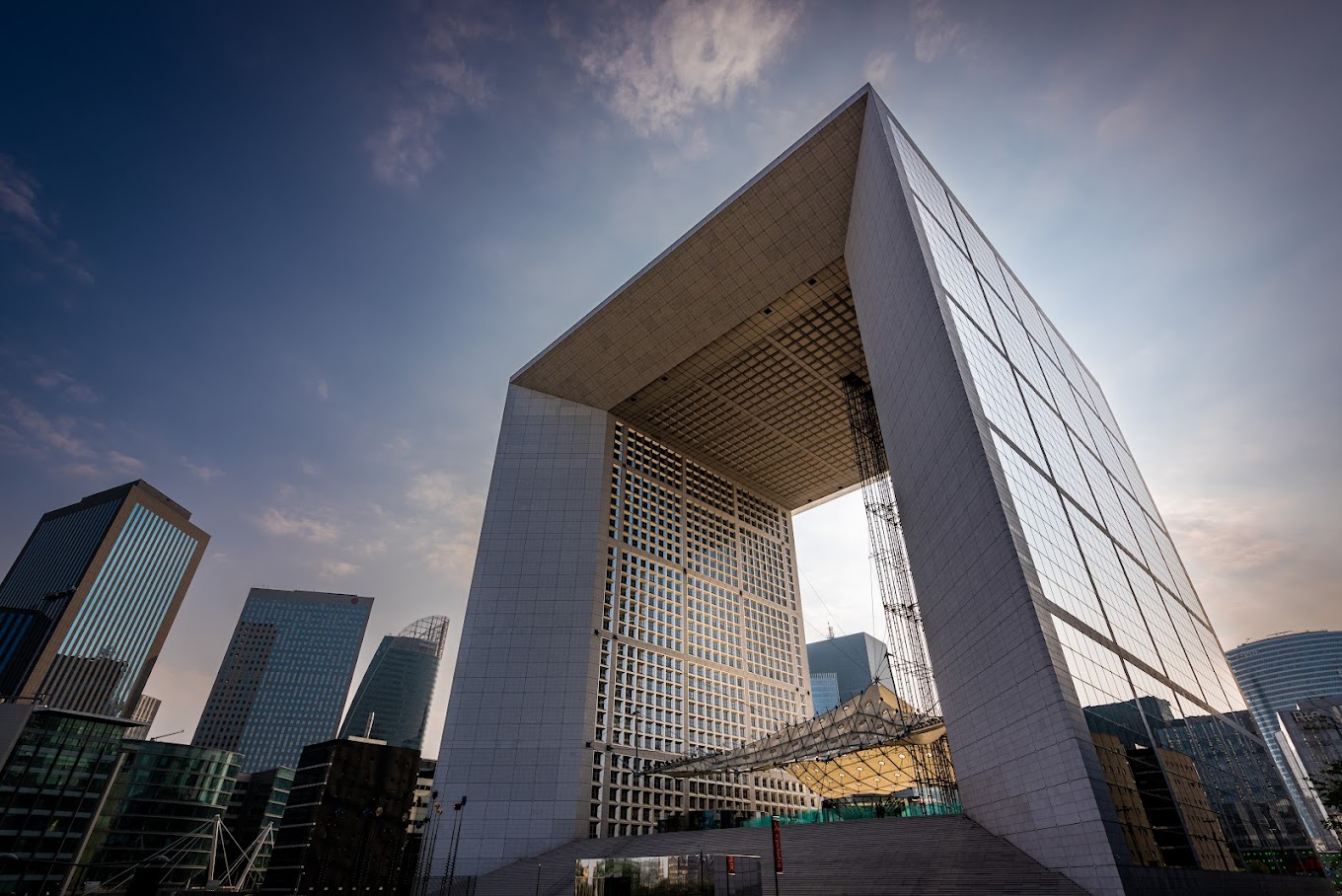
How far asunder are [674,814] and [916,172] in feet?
146

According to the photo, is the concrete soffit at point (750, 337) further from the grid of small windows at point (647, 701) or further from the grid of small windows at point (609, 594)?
the grid of small windows at point (647, 701)

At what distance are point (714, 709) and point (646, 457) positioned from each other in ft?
74.5

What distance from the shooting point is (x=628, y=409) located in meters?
62.1

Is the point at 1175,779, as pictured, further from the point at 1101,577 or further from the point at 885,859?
the point at 885,859

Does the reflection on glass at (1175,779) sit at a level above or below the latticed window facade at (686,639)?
below

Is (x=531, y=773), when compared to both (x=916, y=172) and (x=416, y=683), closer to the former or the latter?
(x=916, y=172)

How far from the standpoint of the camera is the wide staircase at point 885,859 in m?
20.4

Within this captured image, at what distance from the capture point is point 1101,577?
30.4 m

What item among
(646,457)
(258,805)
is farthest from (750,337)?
(258,805)

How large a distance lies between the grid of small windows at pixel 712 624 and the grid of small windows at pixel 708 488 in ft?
28.8

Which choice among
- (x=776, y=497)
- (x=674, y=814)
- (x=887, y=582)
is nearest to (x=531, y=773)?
(x=674, y=814)

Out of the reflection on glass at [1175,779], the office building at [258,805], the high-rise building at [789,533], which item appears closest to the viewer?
the reflection on glass at [1175,779]

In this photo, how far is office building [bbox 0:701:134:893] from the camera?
217 feet

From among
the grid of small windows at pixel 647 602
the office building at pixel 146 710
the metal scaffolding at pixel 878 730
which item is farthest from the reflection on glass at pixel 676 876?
the office building at pixel 146 710
